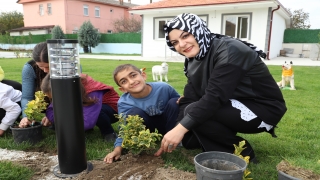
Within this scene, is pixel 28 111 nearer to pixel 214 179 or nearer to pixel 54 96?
pixel 54 96

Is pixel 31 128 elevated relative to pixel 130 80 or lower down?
lower down

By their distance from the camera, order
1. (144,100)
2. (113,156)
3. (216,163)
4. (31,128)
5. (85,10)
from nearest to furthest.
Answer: (216,163) → (113,156) → (144,100) → (31,128) → (85,10)

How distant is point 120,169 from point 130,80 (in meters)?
0.79

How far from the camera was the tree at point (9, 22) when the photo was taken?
42.3 meters

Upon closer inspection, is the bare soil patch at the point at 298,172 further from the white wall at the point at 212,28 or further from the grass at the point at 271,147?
the white wall at the point at 212,28

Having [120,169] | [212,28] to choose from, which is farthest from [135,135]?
[212,28]

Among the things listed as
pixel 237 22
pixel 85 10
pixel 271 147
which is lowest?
pixel 271 147

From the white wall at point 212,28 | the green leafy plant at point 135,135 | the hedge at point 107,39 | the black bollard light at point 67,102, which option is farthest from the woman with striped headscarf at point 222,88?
the hedge at point 107,39

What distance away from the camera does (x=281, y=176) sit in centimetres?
178

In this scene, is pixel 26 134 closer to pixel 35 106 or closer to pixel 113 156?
pixel 35 106

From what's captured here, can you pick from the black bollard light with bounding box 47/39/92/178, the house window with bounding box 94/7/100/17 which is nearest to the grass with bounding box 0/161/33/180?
the black bollard light with bounding box 47/39/92/178

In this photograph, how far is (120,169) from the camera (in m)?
2.12

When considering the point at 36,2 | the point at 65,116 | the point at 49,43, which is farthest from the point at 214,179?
the point at 36,2

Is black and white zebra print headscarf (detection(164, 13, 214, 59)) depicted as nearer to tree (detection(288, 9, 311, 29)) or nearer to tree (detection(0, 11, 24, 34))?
tree (detection(288, 9, 311, 29))
